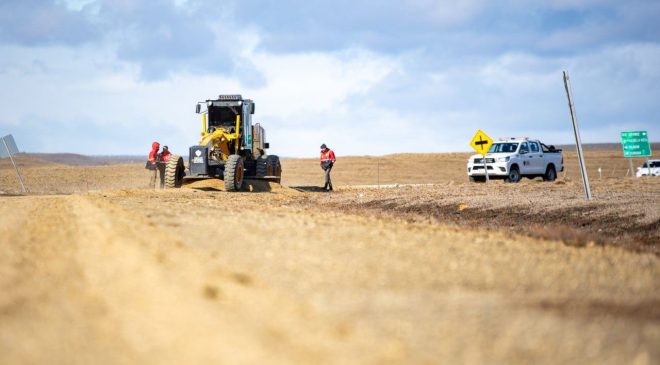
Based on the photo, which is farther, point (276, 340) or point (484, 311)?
point (484, 311)

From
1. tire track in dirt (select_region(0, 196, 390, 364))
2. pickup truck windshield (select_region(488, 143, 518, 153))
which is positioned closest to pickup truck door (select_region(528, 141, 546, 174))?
pickup truck windshield (select_region(488, 143, 518, 153))

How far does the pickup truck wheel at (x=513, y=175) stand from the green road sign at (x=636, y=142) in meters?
18.4

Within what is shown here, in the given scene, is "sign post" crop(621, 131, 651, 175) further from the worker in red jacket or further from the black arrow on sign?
the worker in red jacket

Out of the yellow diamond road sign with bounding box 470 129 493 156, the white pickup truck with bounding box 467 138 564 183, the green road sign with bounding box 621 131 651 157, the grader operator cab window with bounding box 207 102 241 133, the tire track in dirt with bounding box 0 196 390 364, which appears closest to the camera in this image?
the tire track in dirt with bounding box 0 196 390 364

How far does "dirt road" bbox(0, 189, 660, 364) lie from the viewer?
17.5ft

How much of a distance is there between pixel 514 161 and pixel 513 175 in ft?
2.12

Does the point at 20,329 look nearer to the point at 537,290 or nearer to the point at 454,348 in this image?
the point at 454,348

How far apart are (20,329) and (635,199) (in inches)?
699

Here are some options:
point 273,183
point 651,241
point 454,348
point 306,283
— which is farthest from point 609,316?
point 273,183

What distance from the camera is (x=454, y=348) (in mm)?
5492

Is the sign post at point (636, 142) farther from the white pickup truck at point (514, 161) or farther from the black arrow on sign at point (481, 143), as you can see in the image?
the black arrow on sign at point (481, 143)

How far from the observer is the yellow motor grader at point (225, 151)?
2933 centimetres

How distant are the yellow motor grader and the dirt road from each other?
17.9 metres

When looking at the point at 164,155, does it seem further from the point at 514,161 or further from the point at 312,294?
the point at 312,294
